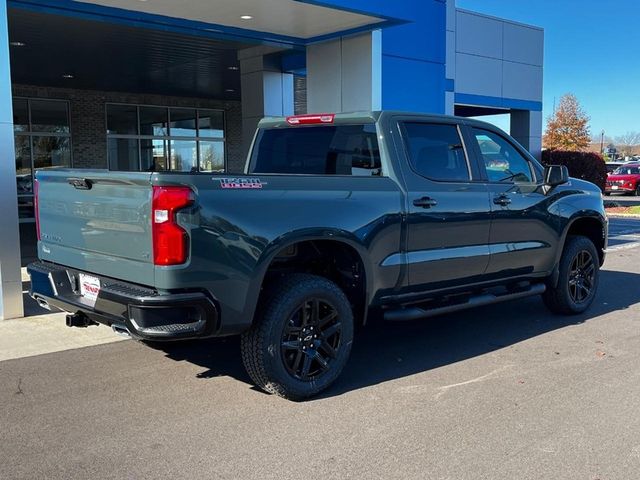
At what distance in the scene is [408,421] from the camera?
422 centimetres

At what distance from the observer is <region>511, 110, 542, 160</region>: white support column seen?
76.7 ft

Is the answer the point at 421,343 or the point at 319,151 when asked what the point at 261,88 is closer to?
the point at 319,151

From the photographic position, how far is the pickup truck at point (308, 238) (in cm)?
400

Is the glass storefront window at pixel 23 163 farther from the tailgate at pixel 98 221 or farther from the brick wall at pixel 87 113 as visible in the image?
the tailgate at pixel 98 221

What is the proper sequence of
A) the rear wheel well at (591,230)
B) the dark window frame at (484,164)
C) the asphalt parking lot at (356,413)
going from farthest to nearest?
1. the rear wheel well at (591,230)
2. the dark window frame at (484,164)
3. the asphalt parking lot at (356,413)

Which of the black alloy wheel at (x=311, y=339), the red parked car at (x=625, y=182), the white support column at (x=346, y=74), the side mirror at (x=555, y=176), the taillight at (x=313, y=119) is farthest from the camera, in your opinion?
the red parked car at (x=625, y=182)

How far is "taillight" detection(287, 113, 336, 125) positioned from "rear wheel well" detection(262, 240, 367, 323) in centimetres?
135

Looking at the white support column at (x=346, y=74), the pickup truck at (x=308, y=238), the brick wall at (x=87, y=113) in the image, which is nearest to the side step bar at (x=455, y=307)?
the pickup truck at (x=308, y=238)

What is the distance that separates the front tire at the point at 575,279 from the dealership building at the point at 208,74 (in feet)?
14.5

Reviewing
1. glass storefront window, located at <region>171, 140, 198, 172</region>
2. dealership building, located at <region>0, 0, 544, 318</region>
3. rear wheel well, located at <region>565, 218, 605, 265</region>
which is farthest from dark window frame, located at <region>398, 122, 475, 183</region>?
glass storefront window, located at <region>171, 140, 198, 172</region>

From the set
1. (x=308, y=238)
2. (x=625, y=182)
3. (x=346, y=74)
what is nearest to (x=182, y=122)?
(x=346, y=74)

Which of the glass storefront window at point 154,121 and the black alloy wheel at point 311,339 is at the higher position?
the glass storefront window at point 154,121

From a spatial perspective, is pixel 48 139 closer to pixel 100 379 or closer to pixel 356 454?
pixel 100 379

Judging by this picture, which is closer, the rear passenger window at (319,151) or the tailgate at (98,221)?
the tailgate at (98,221)
